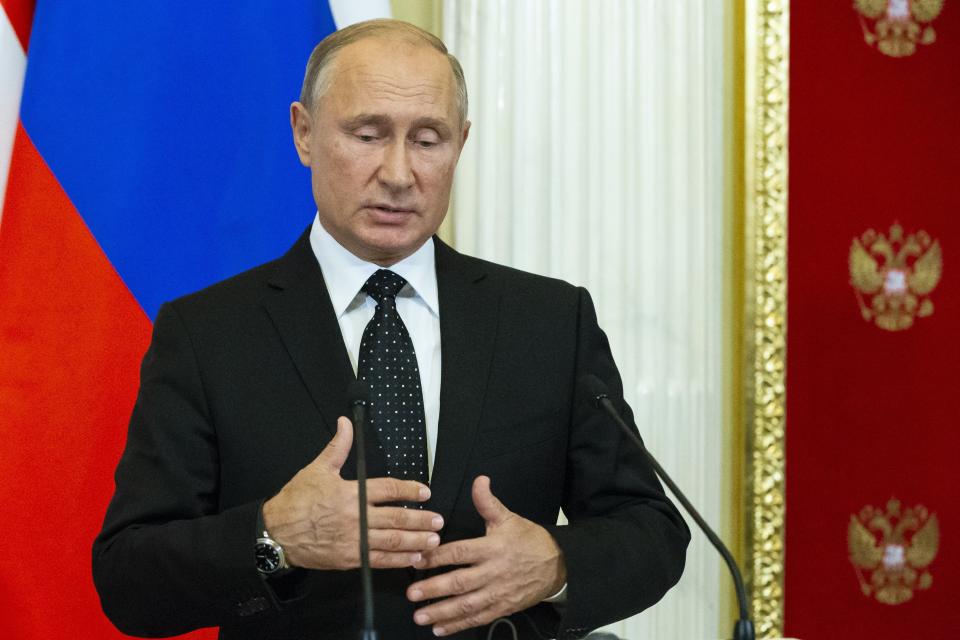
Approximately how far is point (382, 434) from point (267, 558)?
10.4 inches

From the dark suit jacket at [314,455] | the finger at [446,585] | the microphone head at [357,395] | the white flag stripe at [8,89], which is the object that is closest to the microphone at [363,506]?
the microphone head at [357,395]

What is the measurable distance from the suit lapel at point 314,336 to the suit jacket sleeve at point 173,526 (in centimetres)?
15

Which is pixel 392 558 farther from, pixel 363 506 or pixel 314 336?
pixel 314 336

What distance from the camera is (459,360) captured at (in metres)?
1.87

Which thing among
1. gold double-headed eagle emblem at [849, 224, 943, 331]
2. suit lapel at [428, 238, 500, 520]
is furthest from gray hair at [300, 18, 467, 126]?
gold double-headed eagle emblem at [849, 224, 943, 331]

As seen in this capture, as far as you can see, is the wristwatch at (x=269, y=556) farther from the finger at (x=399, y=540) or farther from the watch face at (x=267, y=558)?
the finger at (x=399, y=540)

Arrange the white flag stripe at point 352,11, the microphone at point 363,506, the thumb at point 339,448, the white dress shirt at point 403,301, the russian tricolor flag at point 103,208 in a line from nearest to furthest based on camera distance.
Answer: the microphone at point 363,506 < the thumb at point 339,448 < the white dress shirt at point 403,301 < the russian tricolor flag at point 103,208 < the white flag stripe at point 352,11

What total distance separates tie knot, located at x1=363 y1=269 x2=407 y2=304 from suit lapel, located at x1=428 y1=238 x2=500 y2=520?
79 millimetres

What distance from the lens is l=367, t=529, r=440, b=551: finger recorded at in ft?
4.98

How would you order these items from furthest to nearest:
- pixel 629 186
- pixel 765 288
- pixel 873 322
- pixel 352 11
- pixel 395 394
→ pixel 873 322 → pixel 765 288 → pixel 629 186 → pixel 352 11 → pixel 395 394

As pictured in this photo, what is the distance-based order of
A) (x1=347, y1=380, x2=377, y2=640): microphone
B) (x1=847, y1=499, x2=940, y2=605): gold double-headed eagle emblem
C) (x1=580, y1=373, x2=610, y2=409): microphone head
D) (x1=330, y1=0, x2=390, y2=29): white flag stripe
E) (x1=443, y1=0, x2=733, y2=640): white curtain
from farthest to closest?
1. (x1=847, y1=499, x2=940, y2=605): gold double-headed eagle emblem
2. (x1=443, y1=0, x2=733, y2=640): white curtain
3. (x1=330, y1=0, x2=390, y2=29): white flag stripe
4. (x1=580, y1=373, x2=610, y2=409): microphone head
5. (x1=347, y1=380, x2=377, y2=640): microphone

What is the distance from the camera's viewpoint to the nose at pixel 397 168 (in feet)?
6.05

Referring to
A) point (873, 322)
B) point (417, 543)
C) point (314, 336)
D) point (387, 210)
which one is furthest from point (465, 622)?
point (873, 322)

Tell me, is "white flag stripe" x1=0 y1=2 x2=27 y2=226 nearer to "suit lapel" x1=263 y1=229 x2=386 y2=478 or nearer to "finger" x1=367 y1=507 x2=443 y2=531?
"suit lapel" x1=263 y1=229 x2=386 y2=478
